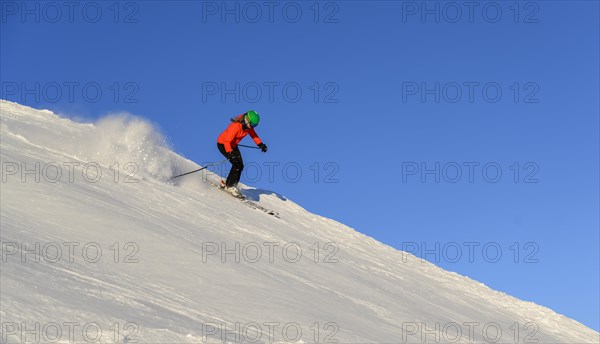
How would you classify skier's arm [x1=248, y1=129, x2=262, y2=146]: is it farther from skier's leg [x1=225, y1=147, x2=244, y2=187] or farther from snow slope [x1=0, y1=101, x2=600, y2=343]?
snow slope [x1=0, y1=101, x2=600, y2=343]

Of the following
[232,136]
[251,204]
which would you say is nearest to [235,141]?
[232,136]

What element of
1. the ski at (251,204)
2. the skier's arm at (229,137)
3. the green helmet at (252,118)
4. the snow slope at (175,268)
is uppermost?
the green helmet at (252,118)

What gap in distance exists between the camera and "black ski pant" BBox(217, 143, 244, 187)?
1397 centimetres

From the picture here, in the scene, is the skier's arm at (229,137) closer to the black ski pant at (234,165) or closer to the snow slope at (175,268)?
the black ski pant at (234,165)

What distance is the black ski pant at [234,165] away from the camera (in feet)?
45.8

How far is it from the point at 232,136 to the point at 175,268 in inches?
315

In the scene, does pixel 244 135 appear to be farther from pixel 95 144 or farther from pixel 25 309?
pixel 25 309

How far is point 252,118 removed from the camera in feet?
46.6

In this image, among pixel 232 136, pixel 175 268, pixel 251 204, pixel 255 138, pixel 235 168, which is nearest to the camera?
pixel 175 268

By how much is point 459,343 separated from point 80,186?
209 inches

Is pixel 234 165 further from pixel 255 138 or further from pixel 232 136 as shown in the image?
pixel 255 138

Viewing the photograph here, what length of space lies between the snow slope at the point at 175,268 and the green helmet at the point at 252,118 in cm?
160

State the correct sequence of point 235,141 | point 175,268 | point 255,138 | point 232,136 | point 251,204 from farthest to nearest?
1. point 255,138
2. point 235,141
3. point 232,136
4. point 251,204
5. point 175,268

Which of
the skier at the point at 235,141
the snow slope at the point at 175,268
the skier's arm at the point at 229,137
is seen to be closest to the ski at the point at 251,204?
the skier at the point at 235,141
